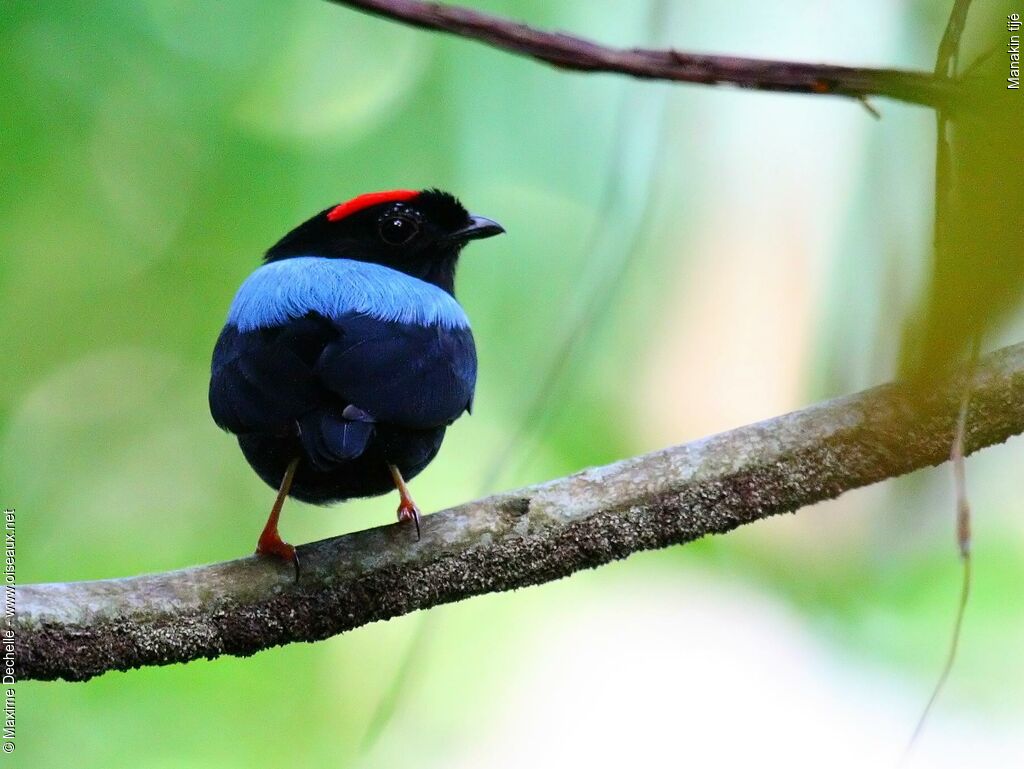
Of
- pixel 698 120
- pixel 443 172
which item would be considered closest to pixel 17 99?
pixel 443 172

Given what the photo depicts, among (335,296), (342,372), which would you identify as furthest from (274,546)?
(335,296)

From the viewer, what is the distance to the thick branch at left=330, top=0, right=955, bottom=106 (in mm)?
1414

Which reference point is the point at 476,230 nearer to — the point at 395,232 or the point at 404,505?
the point at 395,232

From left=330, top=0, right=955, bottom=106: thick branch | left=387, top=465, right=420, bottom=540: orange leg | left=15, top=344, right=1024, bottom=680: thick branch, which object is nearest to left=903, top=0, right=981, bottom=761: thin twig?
left=330, top=0, right=955, bottom=106: thick branch

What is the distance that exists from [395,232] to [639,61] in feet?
7.99

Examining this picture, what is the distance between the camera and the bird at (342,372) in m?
2.67

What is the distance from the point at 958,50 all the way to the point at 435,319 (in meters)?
2.00

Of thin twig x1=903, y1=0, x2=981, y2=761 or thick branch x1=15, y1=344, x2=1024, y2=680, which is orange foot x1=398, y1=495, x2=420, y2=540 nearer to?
thick branch x1=15, y1=344, x2=1024, y2=680

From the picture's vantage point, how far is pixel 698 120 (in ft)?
11.9

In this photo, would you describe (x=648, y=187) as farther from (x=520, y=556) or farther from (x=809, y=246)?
(x=809, y=246)

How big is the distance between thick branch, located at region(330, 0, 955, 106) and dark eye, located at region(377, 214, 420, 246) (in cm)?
230

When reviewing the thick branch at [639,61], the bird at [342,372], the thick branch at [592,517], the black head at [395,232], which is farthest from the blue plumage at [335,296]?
the thick branch at [639,61]

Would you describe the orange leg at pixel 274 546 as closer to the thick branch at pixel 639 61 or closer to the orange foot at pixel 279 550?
the orange foot at pixel 279 550

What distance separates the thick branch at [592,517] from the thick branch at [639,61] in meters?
1.19
